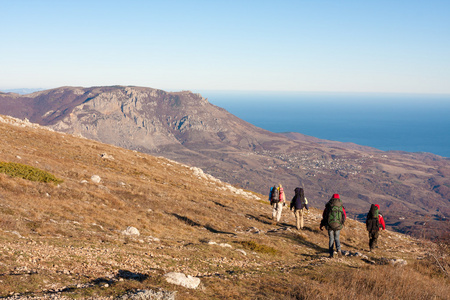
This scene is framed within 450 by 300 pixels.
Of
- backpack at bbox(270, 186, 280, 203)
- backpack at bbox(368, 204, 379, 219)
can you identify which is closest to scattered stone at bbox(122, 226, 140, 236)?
backpack at bbox(270, 186, 280, 203)

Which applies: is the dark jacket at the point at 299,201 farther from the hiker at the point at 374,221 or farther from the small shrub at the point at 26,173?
the small shrub at the point at 26,173

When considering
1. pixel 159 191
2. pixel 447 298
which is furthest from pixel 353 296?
pixel 159 191

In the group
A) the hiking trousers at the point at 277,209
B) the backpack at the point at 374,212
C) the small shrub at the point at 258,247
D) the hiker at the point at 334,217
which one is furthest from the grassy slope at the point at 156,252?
the backpack at the point at 374,212

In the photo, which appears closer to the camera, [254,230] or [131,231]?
[131,231]

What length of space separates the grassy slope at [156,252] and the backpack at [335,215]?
1.72 meters

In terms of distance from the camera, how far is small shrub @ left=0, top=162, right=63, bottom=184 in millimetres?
19188

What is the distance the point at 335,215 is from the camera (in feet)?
50.5

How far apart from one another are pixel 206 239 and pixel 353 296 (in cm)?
951

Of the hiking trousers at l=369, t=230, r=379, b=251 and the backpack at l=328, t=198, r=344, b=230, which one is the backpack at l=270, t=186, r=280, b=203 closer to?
the hiking trousers at l=369, t=230, r=379, b=251

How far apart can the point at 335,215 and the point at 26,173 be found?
756 inches

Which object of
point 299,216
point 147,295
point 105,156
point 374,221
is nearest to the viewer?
point 147,295

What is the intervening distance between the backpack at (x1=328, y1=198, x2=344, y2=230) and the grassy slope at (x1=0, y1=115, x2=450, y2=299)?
172 centimetres

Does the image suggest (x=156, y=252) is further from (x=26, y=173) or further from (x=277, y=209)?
(x=277, y=209)

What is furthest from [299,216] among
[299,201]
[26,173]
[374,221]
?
[26,173]
